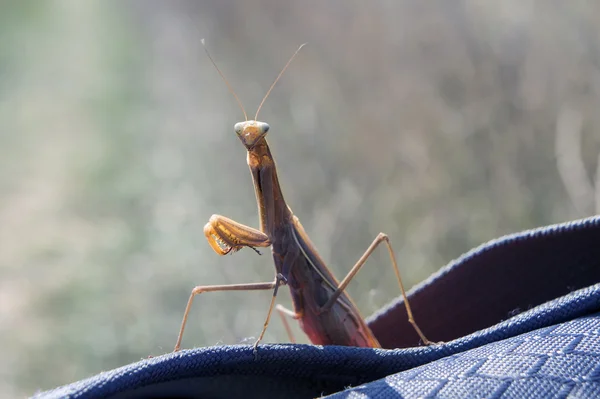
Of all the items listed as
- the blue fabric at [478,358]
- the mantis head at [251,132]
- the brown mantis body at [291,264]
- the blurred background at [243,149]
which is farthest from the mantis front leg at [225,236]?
the blurred background at [243,149]

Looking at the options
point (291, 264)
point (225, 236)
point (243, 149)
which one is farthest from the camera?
point (243, 149)

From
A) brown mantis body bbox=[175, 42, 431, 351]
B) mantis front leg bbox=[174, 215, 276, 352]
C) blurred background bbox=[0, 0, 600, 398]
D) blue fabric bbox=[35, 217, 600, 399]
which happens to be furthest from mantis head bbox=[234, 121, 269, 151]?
blurred background bbox=[0, 0, 600, 398]

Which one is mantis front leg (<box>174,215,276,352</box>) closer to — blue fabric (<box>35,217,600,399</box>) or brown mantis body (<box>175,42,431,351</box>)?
brown mantis body (<box>175,42,431,351</box>)

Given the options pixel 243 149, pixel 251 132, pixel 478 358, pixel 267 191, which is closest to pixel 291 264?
pixel 267 191

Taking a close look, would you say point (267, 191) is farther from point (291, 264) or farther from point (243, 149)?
point (243, 149)

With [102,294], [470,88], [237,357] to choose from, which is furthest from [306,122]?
[237,357]

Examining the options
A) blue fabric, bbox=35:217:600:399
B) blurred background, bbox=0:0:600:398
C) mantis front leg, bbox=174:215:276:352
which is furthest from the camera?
blurred background, bbox=0:0:600:398

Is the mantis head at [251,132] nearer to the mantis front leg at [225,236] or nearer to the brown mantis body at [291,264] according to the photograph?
the brown mantis body at [291,264]
